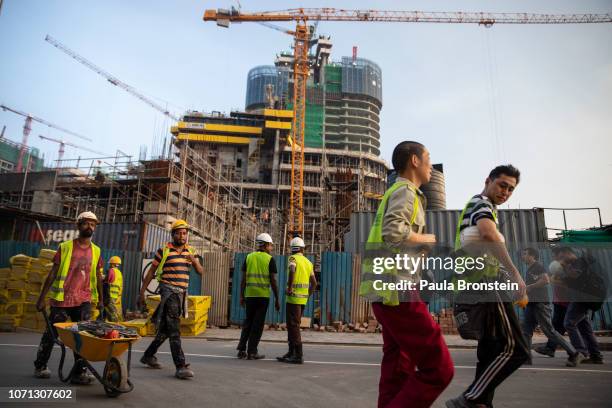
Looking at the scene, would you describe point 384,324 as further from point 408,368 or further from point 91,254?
point 91,254

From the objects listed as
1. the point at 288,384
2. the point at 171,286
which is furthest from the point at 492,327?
the point at 171,286

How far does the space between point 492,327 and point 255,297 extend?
4.49 meters

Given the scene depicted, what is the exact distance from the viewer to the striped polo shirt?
17.1 ft

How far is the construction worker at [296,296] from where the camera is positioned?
6283 mm

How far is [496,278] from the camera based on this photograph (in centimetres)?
297

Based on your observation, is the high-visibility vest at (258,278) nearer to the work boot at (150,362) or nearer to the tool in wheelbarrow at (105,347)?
the work boot at (150,362)

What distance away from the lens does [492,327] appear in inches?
112

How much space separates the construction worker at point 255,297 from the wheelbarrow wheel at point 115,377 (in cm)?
274

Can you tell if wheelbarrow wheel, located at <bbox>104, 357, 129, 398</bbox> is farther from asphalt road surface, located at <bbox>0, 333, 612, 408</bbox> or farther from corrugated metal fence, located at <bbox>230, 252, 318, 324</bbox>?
corrugated metal fence, located at <bbox>230, 252, 318, 324</bbox>

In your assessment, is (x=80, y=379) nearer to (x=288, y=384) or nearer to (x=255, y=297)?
(x=288, y=384)

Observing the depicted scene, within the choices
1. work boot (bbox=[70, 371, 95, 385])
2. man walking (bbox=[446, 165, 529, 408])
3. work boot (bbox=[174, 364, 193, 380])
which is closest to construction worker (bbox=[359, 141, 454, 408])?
man walking (bbox=[446, 165, 529, 408])

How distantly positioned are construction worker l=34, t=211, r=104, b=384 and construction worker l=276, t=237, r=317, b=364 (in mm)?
2771

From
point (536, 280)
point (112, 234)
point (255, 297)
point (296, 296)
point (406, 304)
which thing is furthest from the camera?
point (112, 234)

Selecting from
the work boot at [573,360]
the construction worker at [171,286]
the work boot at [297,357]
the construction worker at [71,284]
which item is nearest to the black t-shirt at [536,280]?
the work boot at [573,360]
